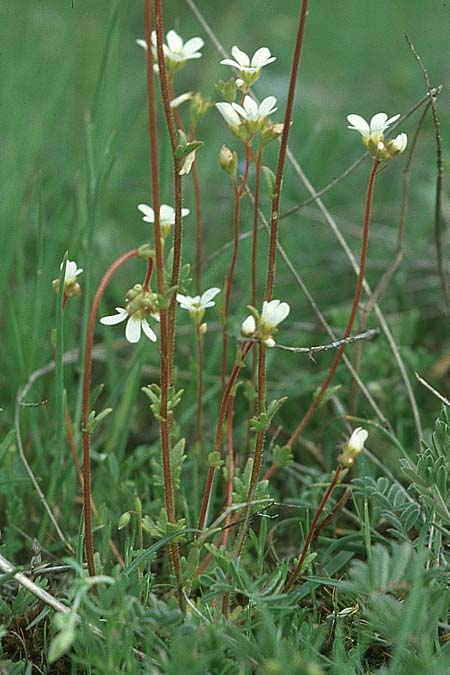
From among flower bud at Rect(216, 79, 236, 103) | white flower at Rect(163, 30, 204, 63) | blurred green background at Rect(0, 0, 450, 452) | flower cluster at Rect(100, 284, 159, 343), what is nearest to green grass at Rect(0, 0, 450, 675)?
blurred green background at Rect(0, 0, 450, 452)

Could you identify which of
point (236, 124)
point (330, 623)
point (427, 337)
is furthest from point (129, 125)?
point (330, 623)

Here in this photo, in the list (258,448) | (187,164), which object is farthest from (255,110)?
(258,448)

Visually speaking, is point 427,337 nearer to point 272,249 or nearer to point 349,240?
point 349,240

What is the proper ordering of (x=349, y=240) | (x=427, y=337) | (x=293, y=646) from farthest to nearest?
(x=349, y=240), (x=427, y=337), (x=293, y=646)

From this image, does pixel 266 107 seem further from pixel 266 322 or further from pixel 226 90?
pixel 266 322

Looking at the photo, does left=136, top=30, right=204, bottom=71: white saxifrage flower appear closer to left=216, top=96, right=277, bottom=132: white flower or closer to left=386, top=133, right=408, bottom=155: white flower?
left=216, top=96, right=277, bottom=132: white flower

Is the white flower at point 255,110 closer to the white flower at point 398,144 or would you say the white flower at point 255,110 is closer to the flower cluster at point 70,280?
the white flower at point 398,144

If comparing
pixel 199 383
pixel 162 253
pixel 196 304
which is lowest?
pixel 199 383
